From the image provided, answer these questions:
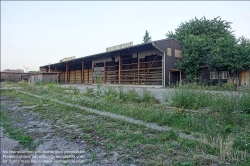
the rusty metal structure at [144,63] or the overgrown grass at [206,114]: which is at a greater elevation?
the rusty metal structure at [144,63]

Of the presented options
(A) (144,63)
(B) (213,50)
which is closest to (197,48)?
(B) (213,50)

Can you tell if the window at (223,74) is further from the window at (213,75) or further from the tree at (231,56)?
the tree at (231,56)

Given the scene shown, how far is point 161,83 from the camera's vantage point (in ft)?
70.8

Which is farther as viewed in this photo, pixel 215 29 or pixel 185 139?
pixel 215 29

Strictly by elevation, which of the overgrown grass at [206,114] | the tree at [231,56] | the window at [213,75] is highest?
the tree at [231,56]

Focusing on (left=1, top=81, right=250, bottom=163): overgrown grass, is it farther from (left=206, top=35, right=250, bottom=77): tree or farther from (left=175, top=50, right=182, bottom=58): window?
(left=175, top=50, right=182, bottom=58): window

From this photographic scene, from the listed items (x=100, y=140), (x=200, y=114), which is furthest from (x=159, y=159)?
(x=200, y=114)

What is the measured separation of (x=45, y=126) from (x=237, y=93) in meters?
5.83

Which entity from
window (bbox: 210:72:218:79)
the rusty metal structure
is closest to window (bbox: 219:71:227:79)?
window (bbox: 210:72:218:79)

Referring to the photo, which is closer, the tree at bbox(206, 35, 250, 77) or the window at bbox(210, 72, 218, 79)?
the tree at bbox(206, 35, 250, 77)

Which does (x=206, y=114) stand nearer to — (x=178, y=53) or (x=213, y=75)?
(x=213, y=75)

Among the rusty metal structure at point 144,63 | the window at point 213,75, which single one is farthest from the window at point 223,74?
the rusty metal structure at point 144,63

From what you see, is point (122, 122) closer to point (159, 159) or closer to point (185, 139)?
point (185, 139)

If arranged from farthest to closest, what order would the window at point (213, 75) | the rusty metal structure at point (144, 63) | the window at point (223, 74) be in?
the window at point (213, 75), the rusty metal structure at point (144, 63), the window at point (223, 74)
